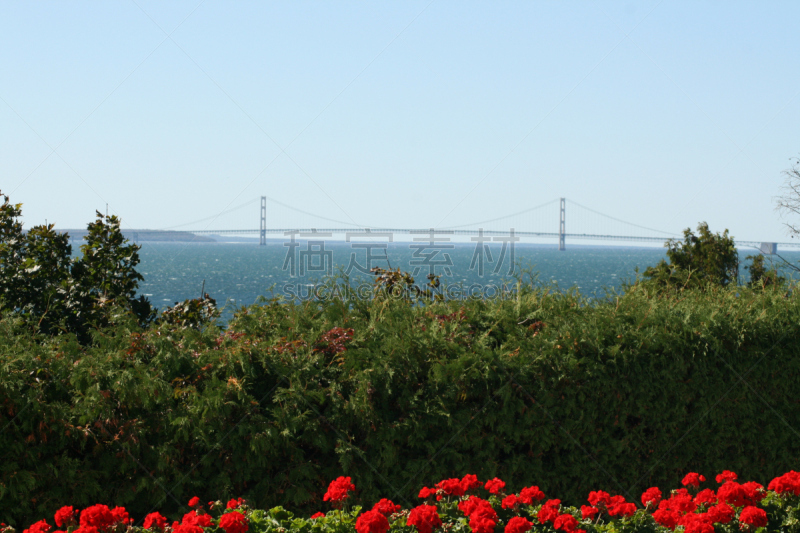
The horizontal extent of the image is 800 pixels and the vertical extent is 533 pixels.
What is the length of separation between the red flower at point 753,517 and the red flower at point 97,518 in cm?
323

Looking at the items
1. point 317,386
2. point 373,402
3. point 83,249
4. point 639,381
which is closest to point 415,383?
point 373,402

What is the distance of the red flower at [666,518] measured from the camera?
333cm

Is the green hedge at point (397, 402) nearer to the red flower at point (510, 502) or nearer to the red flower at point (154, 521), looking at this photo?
the red flower at point (154, 521)

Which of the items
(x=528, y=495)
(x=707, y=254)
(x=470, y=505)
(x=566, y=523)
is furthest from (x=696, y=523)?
(x=707, y=254)

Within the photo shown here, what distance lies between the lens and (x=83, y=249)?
7062 mm

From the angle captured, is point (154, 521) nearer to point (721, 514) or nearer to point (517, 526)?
point (517, 526)

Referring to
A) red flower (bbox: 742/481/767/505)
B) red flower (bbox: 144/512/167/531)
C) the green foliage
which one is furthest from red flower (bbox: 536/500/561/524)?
the green foliage

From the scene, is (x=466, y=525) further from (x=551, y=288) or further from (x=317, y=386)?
(x=551, y=288)

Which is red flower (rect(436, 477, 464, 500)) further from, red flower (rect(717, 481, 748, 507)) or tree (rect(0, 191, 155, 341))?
tree (rect(0, 191, 155, 341))

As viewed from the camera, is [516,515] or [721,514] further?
[516,515]

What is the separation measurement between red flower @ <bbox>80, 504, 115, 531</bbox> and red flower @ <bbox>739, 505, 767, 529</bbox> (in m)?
3.23

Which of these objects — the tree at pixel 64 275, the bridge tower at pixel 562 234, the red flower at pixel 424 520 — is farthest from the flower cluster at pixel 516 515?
the bridge tower at pixel 562 234

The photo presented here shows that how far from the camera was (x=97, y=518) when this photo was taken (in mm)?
3088

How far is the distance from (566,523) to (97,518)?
2.30 metres
